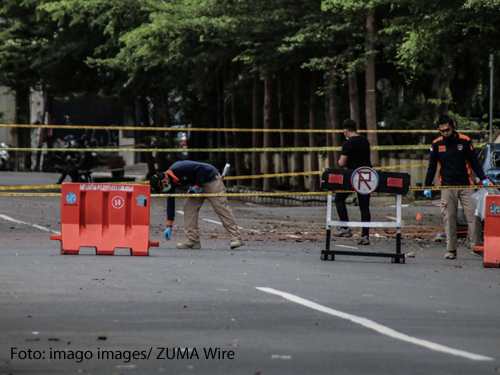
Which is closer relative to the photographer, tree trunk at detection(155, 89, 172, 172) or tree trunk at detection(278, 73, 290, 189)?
tree trunk at detection(278, 73, 290, 189)

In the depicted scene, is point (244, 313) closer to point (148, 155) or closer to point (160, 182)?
point (160, 182)

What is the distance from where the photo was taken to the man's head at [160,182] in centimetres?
1061

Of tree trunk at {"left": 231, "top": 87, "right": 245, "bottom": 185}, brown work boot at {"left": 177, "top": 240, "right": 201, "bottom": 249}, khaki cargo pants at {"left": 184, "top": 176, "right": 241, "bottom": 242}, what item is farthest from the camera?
tree trunk at {"left": 231, "top": 87, "right": 245, "bottom": 185}

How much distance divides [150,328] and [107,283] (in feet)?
7.02

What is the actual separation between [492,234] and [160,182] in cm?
433

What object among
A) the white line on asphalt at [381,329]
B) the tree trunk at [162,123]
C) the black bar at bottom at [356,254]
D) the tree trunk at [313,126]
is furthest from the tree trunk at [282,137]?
the white line on asphalt at [381,329]

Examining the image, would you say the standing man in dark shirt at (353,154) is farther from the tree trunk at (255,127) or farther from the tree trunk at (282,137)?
the tree trunk at (255,127)

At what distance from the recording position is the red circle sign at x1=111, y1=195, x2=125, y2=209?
1086 centimetres

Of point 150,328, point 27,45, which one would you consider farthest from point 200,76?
point 150,328

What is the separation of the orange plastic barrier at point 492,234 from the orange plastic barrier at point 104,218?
4261 mm

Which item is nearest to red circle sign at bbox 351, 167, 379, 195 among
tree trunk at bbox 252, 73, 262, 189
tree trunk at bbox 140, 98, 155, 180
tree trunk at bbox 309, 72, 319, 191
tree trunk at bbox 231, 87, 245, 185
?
tree trunk at bbox 309, 72, 319, 191

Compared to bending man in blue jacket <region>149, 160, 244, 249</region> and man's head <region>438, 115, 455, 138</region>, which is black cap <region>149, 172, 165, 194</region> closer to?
bending man in blue jacket <region>149, 160, 244, 249</region>

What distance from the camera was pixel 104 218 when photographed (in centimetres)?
1088

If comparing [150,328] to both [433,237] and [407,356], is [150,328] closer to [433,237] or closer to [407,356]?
[407,356]
